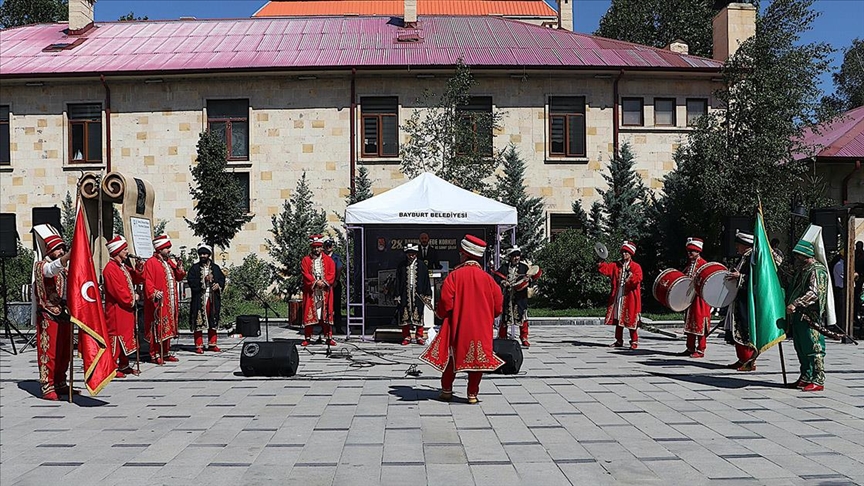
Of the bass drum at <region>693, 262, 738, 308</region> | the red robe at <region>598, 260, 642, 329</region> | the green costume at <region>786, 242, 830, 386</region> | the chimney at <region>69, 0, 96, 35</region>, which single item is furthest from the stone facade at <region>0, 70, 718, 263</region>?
the green costume at <region>786, 242, 830, 386</region>

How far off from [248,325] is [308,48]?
14268 millimetres

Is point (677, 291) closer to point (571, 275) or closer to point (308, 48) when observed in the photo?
point (571, 275)

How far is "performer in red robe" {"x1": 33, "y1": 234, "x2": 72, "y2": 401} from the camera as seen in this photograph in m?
9.55

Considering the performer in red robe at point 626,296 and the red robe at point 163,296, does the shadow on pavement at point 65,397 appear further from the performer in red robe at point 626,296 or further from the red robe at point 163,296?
the performer in red robe at point 626,296

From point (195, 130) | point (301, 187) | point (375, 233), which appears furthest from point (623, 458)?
point (195, 130)

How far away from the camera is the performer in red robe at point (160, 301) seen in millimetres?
12609

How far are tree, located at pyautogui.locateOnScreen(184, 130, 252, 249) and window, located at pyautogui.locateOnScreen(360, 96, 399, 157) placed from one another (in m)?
6.85

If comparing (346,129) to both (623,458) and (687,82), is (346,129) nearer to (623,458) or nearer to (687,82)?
(687,82)

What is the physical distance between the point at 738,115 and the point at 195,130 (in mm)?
17007

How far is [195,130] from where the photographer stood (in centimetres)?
2692

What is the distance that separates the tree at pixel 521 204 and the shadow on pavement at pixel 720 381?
1302 cm

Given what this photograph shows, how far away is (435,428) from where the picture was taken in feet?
26.0

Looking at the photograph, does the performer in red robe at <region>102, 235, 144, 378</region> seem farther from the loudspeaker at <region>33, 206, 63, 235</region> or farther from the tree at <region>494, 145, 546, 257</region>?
the tree at <region>494, 145, 546, 257</region>

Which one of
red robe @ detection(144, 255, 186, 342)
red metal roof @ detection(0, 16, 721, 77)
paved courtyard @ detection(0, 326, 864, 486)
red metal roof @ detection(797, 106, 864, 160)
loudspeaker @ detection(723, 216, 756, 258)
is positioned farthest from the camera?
red metal roof @ detection(0, 16, 721, 77)
